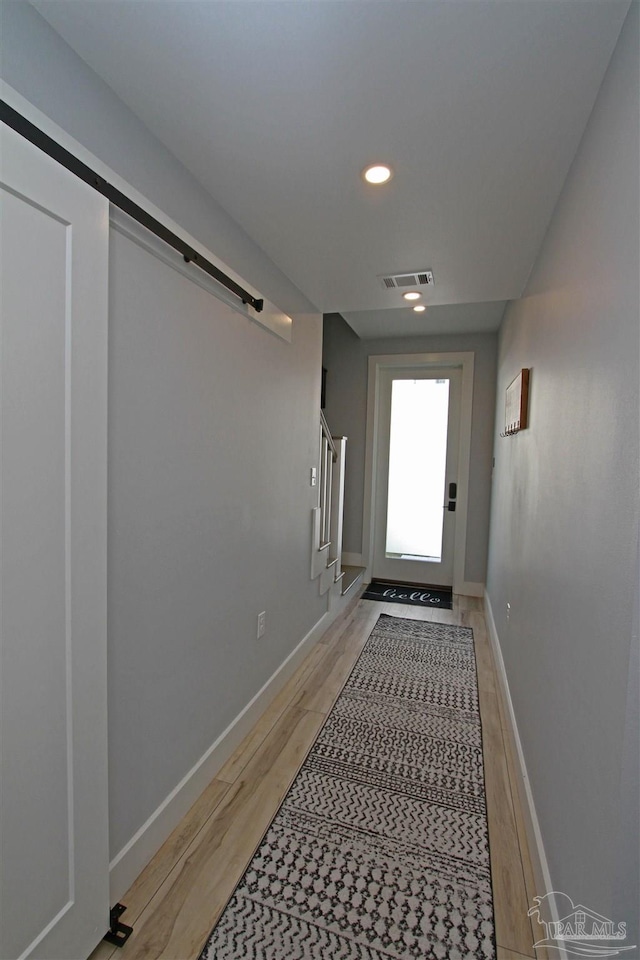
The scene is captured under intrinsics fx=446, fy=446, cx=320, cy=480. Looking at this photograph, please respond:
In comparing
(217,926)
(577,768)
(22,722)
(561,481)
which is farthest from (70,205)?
(217,926)

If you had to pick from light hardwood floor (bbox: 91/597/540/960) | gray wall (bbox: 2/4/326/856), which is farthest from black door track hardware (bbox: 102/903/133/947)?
gray wall (bbox: 2/4/326/856)

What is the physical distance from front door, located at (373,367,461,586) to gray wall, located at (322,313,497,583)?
19cm

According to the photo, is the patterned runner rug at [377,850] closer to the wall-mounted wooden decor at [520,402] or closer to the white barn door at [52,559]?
the white barn door at [52,559]

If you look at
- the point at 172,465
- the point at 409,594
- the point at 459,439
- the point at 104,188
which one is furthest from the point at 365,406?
the point at 104,188

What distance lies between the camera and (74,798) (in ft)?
3.61

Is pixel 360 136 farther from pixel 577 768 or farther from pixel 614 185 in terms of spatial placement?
pixel 577 768

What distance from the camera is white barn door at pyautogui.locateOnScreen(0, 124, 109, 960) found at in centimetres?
92

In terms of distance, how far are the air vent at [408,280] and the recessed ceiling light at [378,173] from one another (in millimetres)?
799

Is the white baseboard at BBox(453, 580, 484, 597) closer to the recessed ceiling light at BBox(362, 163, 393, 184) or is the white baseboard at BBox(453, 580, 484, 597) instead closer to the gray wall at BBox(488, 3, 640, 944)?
the gray wall at BBox(488, 3, 640, 944)

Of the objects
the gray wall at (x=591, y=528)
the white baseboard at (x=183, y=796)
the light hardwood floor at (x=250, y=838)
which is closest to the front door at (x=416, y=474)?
the light hardwood floor at (x=250, y=838)

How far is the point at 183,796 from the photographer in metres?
1.63

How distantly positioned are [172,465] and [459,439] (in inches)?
137

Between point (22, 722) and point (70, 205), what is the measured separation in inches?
45.2

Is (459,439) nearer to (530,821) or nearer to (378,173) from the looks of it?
(378,173)
